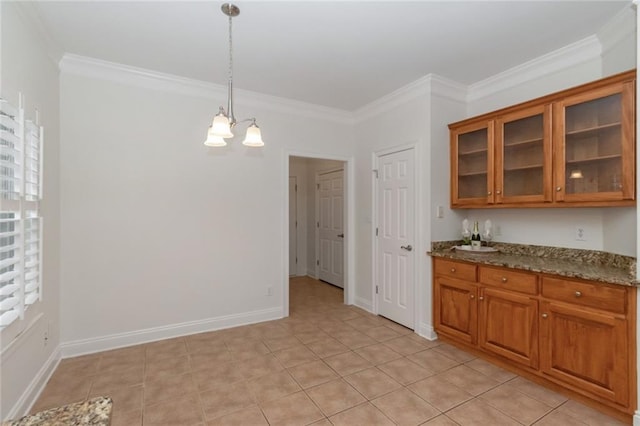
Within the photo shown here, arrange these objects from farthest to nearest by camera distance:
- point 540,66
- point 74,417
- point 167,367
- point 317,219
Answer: point 317,219 → point 540,66 → point 167,367 → point 74,417

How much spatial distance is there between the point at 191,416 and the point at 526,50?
13.0 feet

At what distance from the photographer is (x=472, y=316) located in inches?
113

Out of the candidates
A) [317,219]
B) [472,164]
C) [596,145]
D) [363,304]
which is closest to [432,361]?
[363,304]

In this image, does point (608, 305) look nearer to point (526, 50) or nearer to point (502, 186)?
point (502, 186)

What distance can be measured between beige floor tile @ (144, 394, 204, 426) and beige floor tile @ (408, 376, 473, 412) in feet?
5.12

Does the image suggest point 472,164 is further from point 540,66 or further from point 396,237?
point 396,237

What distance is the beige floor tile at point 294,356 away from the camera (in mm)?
2766

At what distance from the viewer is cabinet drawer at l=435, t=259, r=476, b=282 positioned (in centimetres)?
288

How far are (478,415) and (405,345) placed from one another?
1.09m

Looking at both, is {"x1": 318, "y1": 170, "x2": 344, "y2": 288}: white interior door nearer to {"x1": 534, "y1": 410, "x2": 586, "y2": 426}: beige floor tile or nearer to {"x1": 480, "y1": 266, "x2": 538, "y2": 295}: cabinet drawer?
{"x1": 480, "y1": 266, "x2": 538, "y2": 295}: cabinet drawer

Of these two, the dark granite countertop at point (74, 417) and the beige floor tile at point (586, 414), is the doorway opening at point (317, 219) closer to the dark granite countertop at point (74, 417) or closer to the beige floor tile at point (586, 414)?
the beige floor tile at point (586, 414)

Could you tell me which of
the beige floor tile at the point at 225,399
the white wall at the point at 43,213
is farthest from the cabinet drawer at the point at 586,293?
the white wall at the point at 43,213

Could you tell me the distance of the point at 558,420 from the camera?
6.57ft

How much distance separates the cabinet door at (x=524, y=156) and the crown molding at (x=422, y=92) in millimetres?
717
